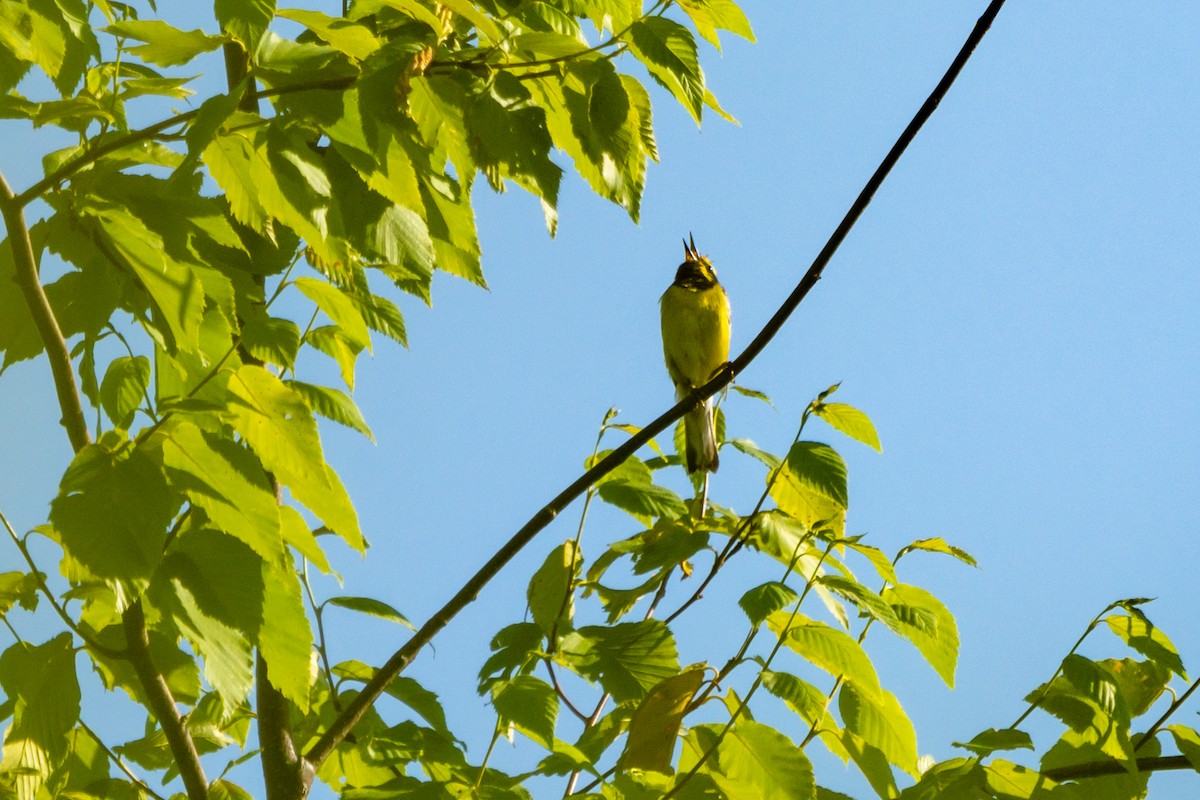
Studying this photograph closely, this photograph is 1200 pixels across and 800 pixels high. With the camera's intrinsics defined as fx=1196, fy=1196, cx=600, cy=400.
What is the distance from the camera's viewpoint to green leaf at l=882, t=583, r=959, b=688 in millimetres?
2396

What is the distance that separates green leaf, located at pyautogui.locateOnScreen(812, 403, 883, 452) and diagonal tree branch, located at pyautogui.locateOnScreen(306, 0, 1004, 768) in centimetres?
38

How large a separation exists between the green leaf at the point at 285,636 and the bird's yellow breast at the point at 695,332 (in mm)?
5070

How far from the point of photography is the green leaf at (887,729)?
2.35 meters

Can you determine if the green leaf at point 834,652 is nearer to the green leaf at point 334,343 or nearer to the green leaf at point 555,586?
the green leaf at point 555,586

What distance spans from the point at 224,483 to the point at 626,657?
106 cm

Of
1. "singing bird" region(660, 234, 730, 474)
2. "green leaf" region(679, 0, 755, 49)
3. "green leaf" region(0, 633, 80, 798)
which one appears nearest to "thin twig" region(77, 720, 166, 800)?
"green leaf" region(0, 633, 80, 798)

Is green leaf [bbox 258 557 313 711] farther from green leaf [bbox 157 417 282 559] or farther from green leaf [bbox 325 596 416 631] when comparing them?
green leaf [bbox 325 596 416 631]

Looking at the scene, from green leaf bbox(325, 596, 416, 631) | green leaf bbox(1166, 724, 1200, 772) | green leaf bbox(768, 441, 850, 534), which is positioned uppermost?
green leaf bbox(768, 441, 850, 534)

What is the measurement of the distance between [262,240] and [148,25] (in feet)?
2.08

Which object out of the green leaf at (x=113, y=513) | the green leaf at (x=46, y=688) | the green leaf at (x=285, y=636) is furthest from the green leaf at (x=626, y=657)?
the green leaf at (x=113, y=513)

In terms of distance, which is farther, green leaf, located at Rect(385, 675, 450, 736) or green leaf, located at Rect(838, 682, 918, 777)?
green leaf, located at Rect(385, 675, 450, 736)

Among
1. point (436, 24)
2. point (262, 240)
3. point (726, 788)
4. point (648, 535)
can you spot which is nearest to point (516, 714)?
point (726, 788)

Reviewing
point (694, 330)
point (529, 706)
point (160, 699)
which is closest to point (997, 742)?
point (529, 706)

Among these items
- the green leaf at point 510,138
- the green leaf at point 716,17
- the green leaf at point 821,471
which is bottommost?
the green leaf at point 821,471
